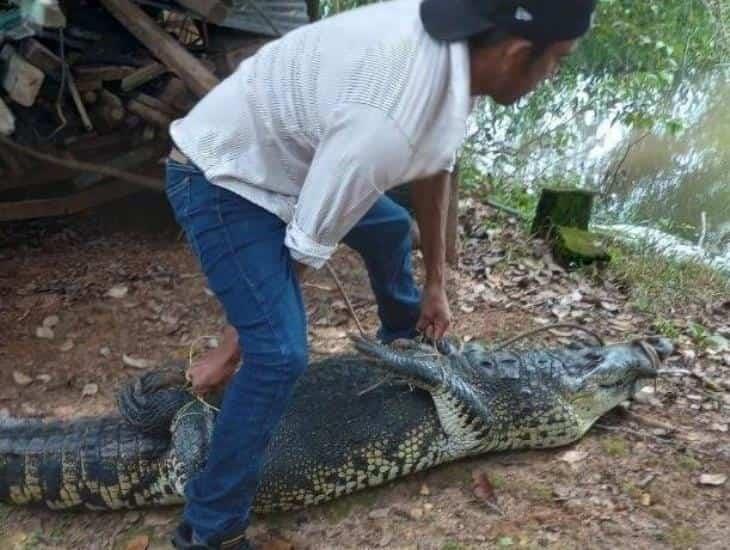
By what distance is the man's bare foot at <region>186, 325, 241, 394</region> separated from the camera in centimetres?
251

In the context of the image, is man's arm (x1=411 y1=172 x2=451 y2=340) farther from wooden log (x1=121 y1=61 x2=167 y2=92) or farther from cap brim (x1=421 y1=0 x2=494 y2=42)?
wooden log (x1=121 y1=61 x2=167 y2=92)

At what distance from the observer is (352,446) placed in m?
2.96

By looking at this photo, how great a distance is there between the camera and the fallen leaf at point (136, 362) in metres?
3.75

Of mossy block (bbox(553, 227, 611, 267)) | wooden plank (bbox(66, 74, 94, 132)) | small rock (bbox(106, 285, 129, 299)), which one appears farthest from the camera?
mossy block (bbox(553, 227, 611, 267))

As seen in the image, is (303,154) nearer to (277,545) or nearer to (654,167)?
(277,545)

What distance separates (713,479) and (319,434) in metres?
1.43

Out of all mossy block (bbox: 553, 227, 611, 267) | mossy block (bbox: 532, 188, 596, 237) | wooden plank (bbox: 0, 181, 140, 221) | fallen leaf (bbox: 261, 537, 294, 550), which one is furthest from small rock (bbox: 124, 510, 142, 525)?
mossy block (bbox: 532, 188, 596, 237)

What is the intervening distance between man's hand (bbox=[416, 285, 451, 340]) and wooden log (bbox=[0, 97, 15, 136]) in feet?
7.43

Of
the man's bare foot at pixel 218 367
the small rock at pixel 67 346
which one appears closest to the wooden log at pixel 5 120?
the small rock at pixel 67 346

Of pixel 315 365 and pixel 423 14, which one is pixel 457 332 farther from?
pixel 423 14

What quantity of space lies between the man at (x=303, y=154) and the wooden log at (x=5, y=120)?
1940mm

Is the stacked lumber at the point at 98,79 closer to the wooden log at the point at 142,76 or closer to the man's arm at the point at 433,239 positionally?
the wooden log at the point at 142,76

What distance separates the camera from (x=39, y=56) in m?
3.67

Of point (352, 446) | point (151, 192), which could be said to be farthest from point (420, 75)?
point (151, 192)
